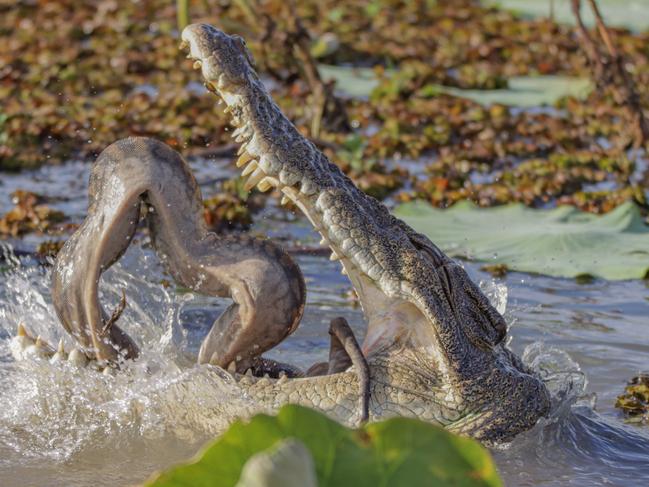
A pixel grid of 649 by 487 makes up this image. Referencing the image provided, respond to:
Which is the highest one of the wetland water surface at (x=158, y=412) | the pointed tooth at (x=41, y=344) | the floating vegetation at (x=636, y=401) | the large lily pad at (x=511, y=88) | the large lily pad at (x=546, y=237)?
the pointed tooth at (x=41, y=344)

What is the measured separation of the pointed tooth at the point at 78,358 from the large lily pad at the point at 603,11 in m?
9.01

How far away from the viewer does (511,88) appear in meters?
10.1

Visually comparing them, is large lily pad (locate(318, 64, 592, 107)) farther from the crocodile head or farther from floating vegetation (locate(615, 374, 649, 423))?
the crocodile head

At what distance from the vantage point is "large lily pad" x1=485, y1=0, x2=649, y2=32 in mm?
12370

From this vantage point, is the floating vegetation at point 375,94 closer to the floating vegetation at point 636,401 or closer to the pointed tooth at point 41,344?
the pointed tooth at point 41,344

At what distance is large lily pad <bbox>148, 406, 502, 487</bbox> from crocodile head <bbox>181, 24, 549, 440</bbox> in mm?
1323

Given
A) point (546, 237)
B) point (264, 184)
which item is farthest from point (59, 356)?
point (546, 237)

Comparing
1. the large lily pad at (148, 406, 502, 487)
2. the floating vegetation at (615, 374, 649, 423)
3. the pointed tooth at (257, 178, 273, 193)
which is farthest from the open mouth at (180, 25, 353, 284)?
the floating vegetation at (615, 374, 649, 423)

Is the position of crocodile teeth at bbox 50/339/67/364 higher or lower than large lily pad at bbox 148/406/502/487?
lower

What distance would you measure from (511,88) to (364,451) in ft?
27.1

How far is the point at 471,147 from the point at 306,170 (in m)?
5.30

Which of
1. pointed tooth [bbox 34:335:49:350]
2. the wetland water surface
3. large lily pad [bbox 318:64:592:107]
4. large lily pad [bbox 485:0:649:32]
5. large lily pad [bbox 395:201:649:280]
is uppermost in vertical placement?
pointed tooth [bbox 34:335:49:350]

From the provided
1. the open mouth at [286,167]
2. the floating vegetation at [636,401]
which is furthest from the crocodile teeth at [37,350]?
the floating vegetation at [636,401]

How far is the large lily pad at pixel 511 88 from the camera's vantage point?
961 cm
